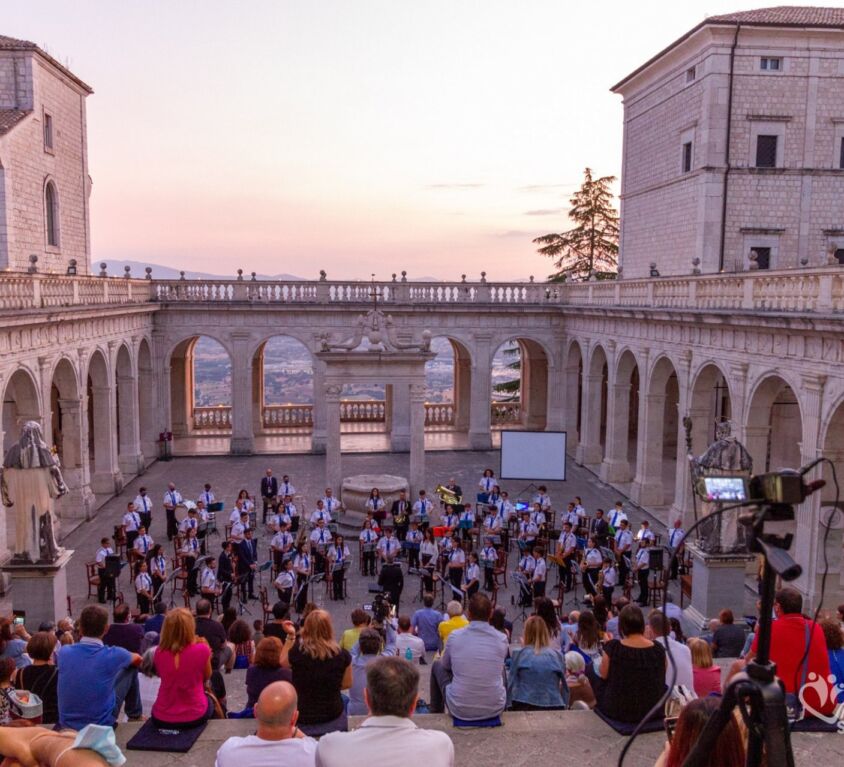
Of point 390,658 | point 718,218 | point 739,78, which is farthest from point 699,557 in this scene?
point 739,78

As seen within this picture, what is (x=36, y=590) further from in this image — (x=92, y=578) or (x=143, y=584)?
(x=92, y=578)

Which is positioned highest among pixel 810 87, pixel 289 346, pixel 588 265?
pixel 810 87

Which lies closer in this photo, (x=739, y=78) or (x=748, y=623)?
(x=748, y=623)

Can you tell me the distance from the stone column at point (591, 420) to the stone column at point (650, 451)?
5516 mm

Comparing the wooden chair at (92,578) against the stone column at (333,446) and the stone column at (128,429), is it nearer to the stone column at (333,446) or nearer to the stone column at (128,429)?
the stone column at (333,446)

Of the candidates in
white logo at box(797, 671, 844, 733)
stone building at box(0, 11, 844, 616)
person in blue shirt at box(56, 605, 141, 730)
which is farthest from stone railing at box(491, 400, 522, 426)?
person in blue shirt at box(56, 605, 141, 730)

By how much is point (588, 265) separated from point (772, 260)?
23345 mm

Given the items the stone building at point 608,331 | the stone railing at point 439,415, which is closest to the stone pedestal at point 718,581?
the stone building at point 608,331

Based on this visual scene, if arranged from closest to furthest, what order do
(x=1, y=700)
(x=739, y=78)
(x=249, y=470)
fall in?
(x=1, y=700) → (x=739, y=78) → (x=249, y=470)

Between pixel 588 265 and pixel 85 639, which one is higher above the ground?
pixel 588 265

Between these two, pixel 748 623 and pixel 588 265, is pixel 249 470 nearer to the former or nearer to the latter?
pixel 748 623

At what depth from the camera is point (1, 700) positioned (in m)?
7.53

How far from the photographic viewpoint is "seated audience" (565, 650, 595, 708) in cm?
926

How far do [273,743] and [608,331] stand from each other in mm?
25797
